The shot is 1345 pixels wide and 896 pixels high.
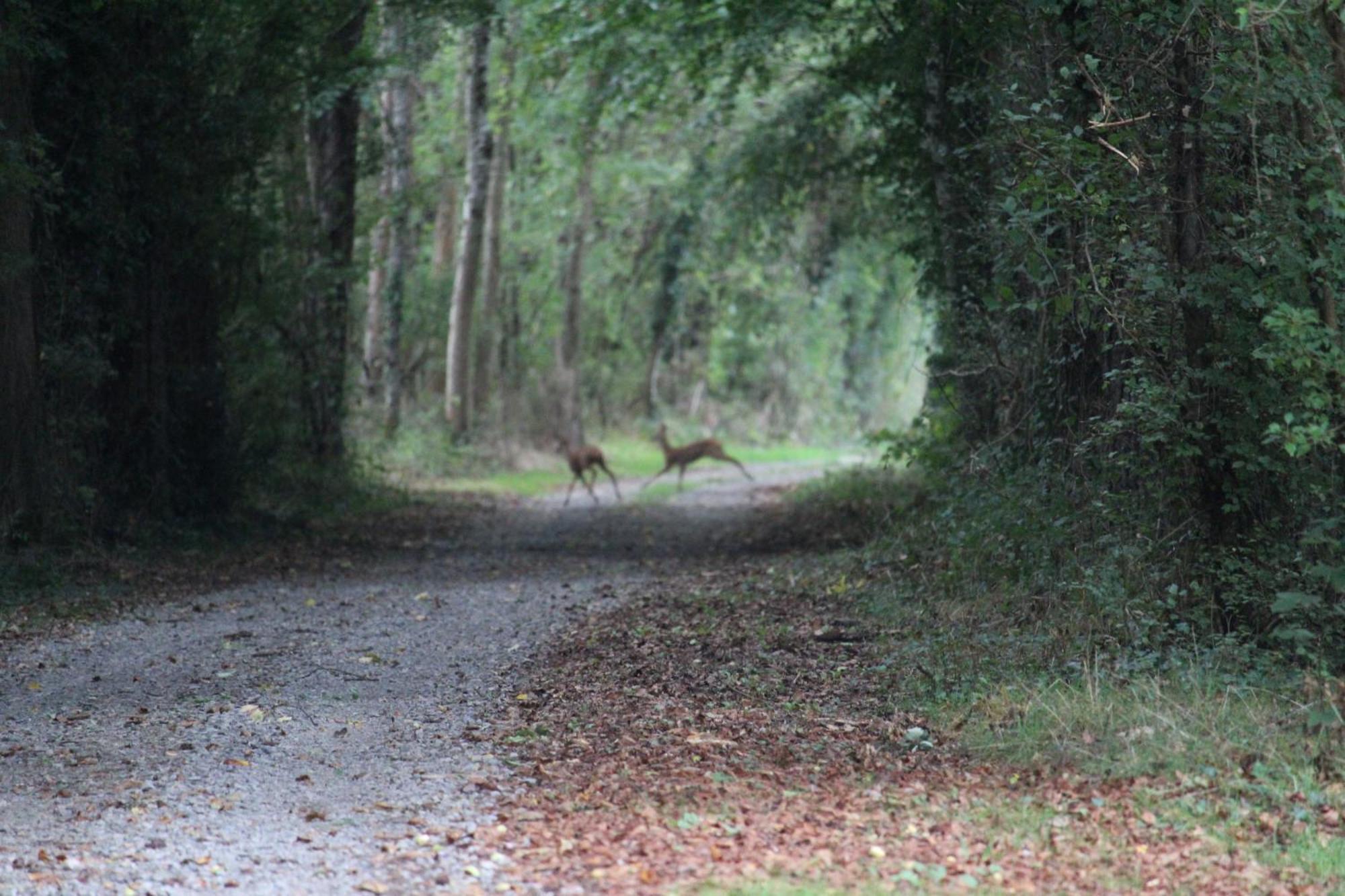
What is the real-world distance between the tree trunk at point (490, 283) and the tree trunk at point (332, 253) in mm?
7918

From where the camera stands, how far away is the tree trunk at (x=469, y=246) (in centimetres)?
2503

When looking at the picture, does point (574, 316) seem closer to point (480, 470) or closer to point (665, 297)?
point (480, 470)

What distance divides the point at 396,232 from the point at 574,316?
291 inches

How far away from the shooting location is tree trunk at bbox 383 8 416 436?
22156 mm

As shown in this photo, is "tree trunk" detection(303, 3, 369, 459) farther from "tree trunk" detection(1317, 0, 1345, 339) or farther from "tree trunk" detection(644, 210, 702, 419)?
"tree trunk" detection(1317, 0, 1345, 339)

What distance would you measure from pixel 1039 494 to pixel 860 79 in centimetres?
800

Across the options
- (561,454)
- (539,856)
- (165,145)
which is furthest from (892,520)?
(561,454)

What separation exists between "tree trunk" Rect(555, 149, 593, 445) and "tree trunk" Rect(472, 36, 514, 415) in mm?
1530

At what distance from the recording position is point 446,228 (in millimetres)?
32938

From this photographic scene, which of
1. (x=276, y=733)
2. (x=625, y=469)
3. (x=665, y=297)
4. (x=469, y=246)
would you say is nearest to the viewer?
(x=276, y=733)

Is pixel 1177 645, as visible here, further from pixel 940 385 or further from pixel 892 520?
pixel 892 520

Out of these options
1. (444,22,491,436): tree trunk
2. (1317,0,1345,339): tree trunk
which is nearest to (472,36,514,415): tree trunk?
(444,22,491,436): tree trunk

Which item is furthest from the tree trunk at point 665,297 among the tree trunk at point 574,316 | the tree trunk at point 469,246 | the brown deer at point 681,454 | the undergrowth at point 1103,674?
the undergrowth at point 1103,674

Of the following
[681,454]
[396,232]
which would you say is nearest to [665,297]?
[681,454]
